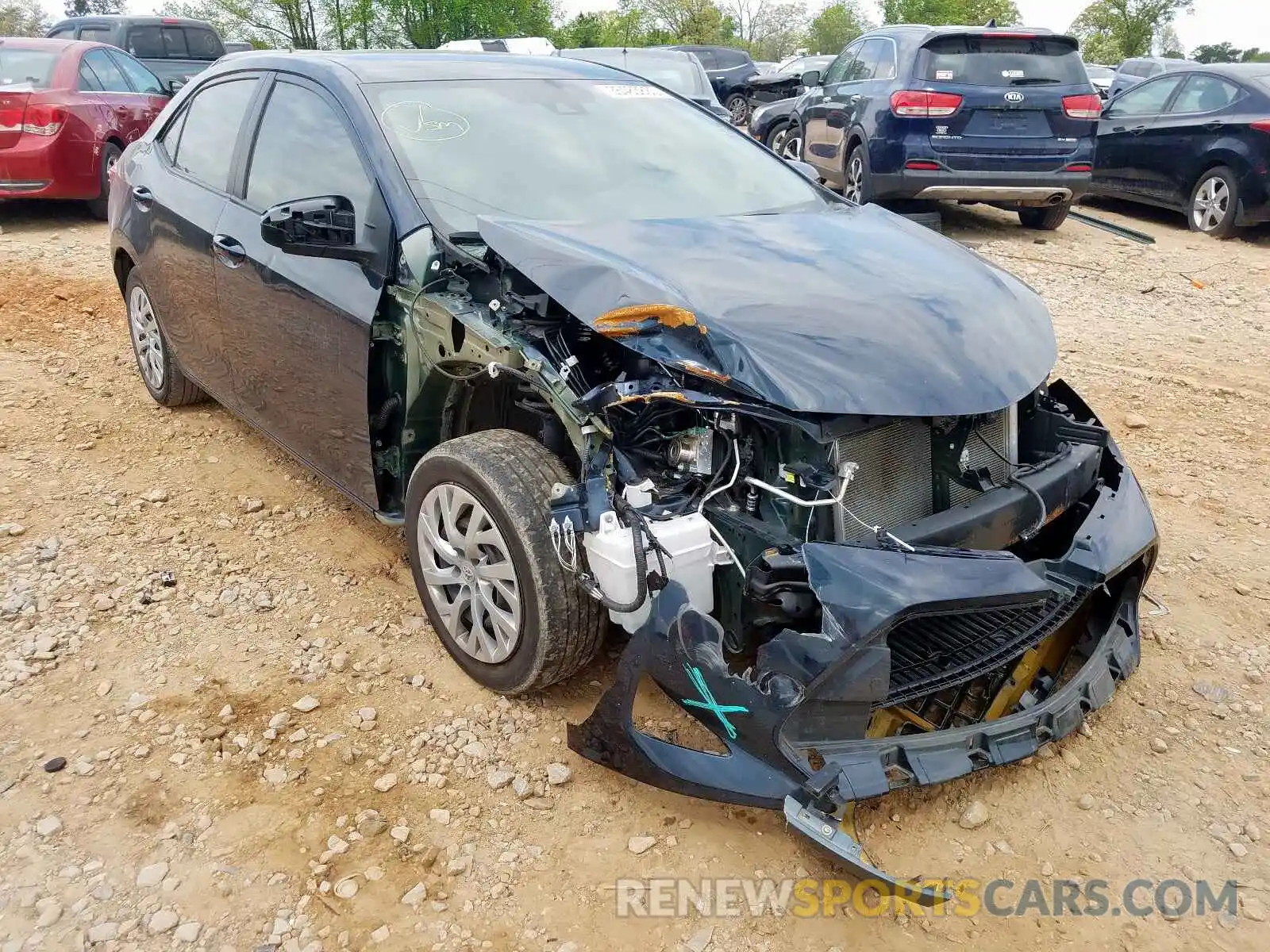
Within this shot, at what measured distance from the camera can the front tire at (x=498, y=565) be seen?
2541 mm

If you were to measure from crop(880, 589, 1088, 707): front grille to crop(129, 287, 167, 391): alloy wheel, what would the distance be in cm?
398

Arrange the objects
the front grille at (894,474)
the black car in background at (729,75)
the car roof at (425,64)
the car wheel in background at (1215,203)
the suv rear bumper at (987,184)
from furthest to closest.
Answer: the black car in background at (729,75), the car wheel in background at (1215,203), the suv rear bumper at (987,184), the car roof at (425,64), the front grille at (894,474)

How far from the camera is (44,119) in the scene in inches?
332

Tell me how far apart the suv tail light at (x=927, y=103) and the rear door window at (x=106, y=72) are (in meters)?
7.33

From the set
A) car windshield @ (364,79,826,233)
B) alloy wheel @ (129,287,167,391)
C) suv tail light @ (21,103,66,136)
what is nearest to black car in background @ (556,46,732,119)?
suv tail light @ (21,103,66,136)

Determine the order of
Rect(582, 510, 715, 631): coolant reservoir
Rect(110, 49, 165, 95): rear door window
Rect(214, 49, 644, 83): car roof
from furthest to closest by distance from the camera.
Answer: Rect(110, 49, 165, 95): rear door window
Rect(214, 49, 644, 83): car roof
Rect(582, 510, 715, 631): coolant reservoir

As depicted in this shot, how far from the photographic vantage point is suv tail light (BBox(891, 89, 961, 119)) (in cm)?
802

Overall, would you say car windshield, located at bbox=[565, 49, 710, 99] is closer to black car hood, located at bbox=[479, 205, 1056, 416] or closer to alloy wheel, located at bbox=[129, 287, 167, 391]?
alloy wheel, located at bbox=[129, 287, 167, 391]

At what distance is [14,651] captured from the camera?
3.11m

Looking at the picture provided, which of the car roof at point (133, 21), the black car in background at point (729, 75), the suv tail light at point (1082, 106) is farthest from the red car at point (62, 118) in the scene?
the black car in background at point (729, 75)

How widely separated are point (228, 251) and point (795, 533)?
256 centimetres

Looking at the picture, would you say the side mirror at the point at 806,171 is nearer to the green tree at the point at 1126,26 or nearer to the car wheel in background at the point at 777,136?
the car wheel in background at the point at 777,136

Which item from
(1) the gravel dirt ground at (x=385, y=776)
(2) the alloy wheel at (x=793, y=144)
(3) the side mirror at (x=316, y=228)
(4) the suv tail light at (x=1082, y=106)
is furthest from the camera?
(2) the alloy wheel at (x=793, y=144)

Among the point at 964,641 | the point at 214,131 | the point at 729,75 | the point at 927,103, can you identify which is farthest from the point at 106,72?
the point at 729,75
